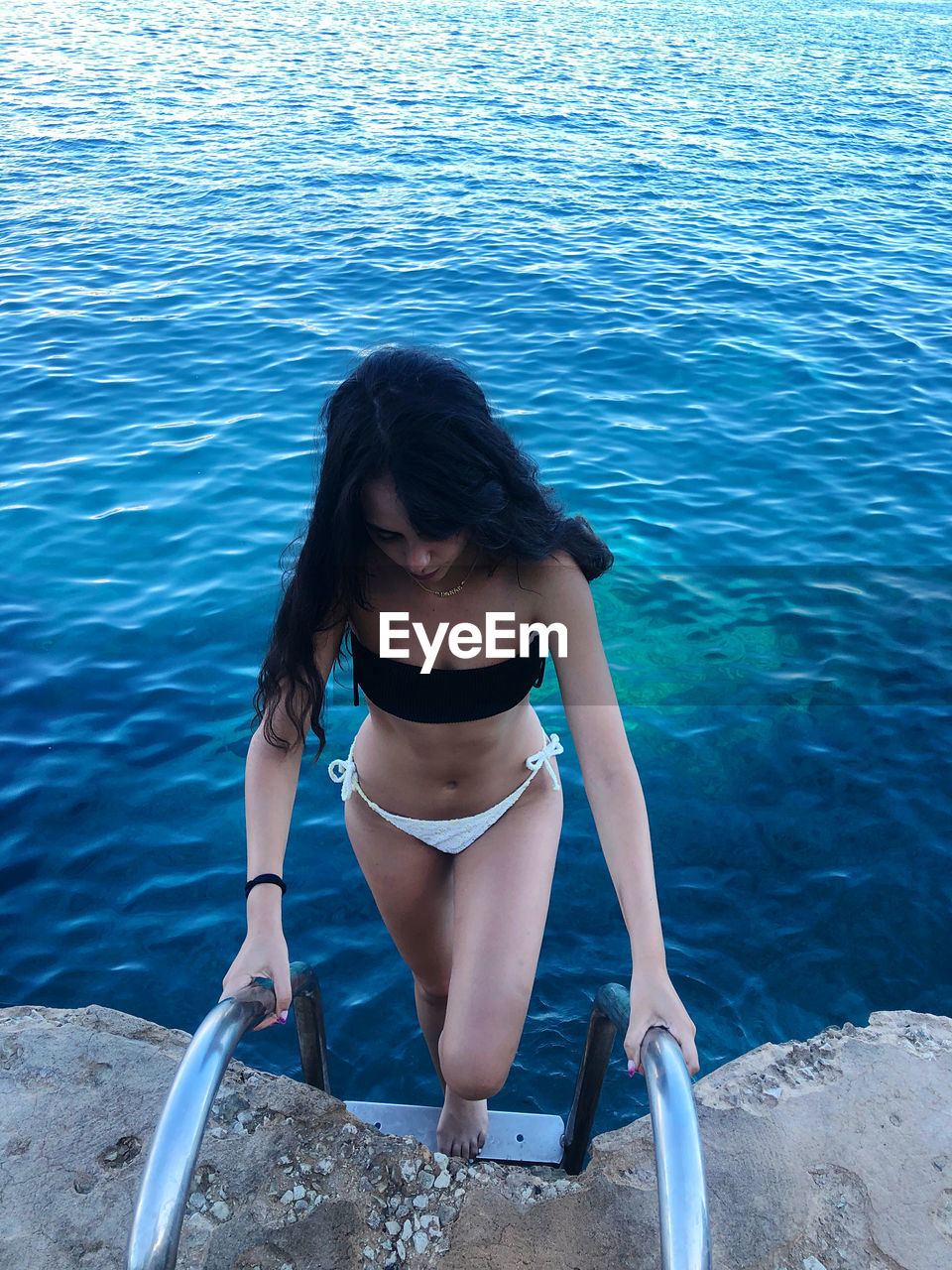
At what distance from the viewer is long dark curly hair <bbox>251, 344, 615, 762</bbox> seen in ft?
7.59

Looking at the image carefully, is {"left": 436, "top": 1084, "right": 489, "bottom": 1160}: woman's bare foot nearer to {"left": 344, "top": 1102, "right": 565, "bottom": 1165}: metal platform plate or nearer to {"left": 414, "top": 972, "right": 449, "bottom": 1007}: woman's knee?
{"left": 344, "top": 1102, "right": 565, "bottom": 1165}: metal platform plate

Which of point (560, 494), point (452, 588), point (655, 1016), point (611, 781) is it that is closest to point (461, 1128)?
point (611, 781)

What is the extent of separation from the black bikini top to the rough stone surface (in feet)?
3.43

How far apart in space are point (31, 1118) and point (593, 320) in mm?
10187

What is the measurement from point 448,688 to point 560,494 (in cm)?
562

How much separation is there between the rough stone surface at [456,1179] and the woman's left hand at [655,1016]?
69 cm

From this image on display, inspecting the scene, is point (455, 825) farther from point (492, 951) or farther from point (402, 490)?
point (402, 490)

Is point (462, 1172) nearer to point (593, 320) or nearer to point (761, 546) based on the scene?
point (761, 546)

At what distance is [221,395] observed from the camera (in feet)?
31.1

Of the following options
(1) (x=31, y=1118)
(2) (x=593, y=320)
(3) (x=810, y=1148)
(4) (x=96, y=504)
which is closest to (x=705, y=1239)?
(3) (x=810, y=1148)

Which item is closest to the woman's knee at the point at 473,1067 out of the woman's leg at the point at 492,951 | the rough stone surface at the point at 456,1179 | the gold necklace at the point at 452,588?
the woman's leg at the point at 492,951

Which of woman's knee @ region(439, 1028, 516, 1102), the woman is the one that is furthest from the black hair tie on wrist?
woman's knee @ region(439, 1028, 516, 1102)

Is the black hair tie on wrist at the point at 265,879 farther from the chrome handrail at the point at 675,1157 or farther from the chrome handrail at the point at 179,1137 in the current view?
the chrome handrail at the point at 675,1157

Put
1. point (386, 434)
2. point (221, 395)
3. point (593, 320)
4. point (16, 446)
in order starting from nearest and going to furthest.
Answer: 1. point (386, 434)
2. point (16, 446)
3. point (221, 395)
4. point (593, 320)
